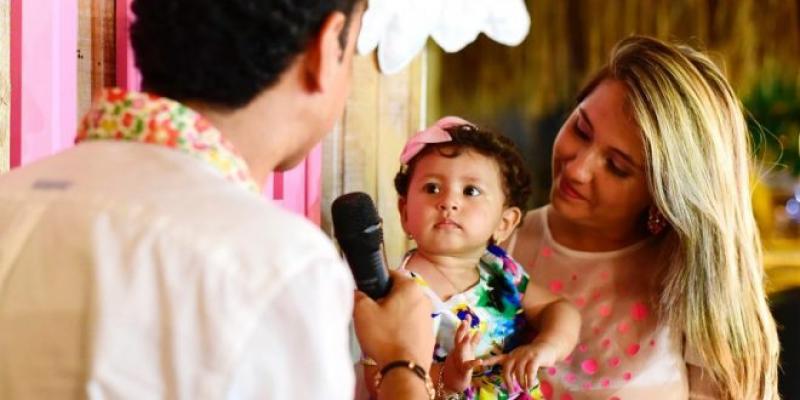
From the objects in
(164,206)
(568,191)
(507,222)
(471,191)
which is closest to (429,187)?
(471,191)

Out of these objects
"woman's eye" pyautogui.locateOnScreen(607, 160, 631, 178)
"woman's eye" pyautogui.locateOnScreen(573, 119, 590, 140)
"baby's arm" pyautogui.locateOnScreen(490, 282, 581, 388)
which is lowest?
"baby's arm" pyautogui.locateOnScreen(490, 282, 581, 388)

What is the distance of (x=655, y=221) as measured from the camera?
6.94 feet

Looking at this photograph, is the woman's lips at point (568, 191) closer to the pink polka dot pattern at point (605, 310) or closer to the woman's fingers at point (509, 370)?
the pink polka dot pattern at point (605, 310)

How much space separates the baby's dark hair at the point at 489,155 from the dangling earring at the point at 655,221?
0.82ft

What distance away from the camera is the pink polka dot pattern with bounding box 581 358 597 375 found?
2.13 meters

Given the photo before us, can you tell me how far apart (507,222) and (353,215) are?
673mm

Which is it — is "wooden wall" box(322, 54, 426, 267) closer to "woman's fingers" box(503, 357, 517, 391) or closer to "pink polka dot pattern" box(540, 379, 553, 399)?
"pink polka dot pattern" box(540, 379, 553, 399)

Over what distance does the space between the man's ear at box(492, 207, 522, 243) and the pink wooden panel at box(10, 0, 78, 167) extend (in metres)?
0.76

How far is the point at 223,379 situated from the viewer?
0.84m

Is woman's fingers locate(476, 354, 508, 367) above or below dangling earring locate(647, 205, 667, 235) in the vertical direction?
below

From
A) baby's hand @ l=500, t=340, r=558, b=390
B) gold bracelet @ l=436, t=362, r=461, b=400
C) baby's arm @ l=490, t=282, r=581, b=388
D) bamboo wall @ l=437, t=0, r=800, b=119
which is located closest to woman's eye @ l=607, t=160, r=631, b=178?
baby's arm @ l=490, t=282, r=581, b=388

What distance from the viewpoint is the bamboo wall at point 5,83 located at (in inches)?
60.9

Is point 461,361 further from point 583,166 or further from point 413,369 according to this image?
point 583,166

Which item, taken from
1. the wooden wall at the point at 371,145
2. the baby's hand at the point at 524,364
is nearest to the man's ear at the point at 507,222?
the baby's hand at the point at 524,364
